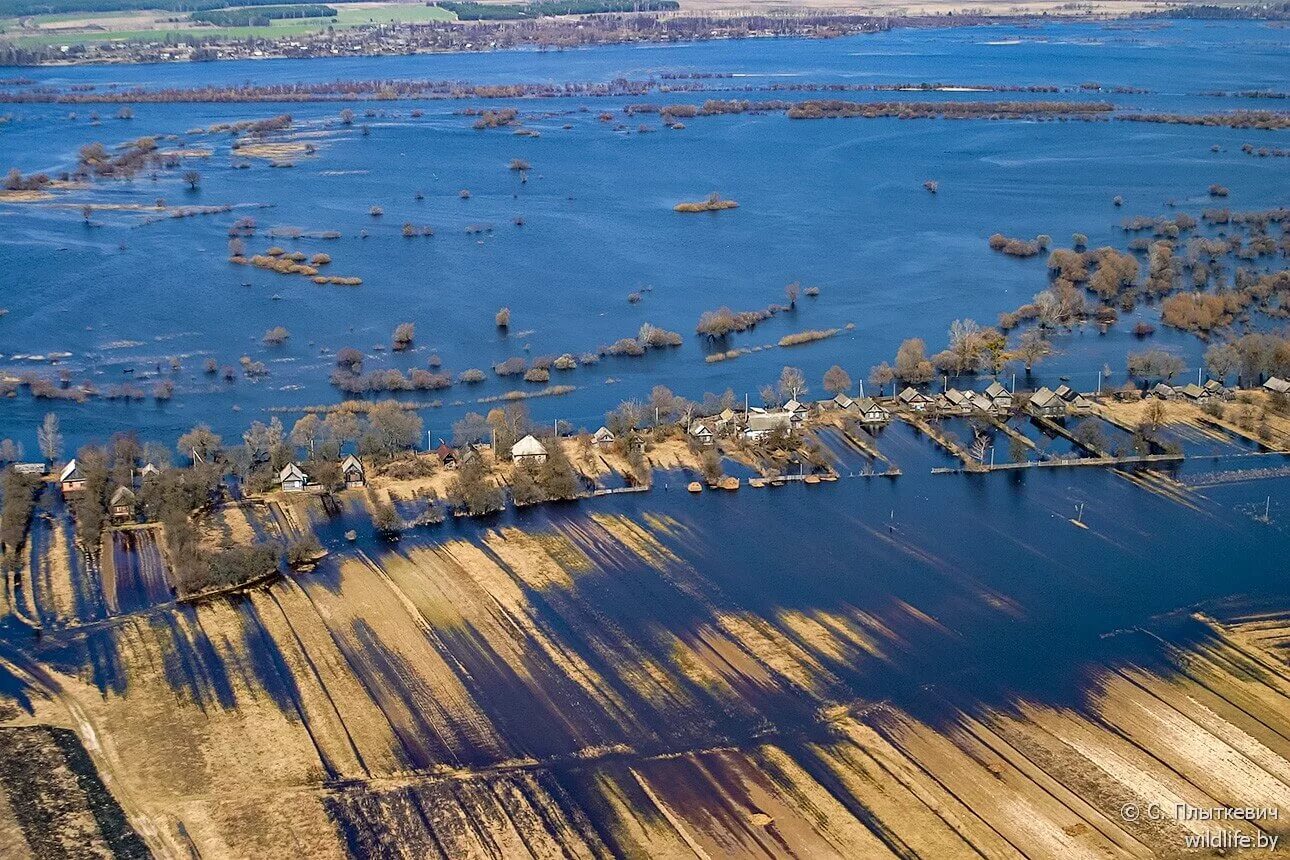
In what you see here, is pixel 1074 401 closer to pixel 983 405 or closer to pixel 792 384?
pixel 983 405

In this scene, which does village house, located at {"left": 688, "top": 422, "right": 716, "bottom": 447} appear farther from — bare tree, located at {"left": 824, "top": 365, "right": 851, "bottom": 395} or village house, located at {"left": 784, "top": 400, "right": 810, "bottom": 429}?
bare tree, located at {"left": 824, "top": 365, "right": 851, "bottom": 395}

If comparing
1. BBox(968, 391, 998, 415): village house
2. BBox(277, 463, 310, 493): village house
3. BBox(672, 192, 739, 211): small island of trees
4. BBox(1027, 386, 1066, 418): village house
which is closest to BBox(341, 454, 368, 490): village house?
BBox(277, 463, 310, 493): village house

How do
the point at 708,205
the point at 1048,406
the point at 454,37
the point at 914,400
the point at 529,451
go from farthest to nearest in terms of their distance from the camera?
1. the point at 454,37
2. the point at 708,205
3. the point at 914,400
4. the point at 1048,406
5. the point at 529,451

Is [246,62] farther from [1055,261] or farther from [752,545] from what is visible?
[752,545]

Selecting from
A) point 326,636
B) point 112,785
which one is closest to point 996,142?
point 326,636

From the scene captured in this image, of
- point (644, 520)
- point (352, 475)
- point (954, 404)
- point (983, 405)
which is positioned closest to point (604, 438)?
point (644, 520)

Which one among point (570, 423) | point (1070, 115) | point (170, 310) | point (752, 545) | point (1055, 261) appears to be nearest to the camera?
point (752, 545)

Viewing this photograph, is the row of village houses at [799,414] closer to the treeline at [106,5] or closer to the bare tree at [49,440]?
the bare tree at [49,440]
